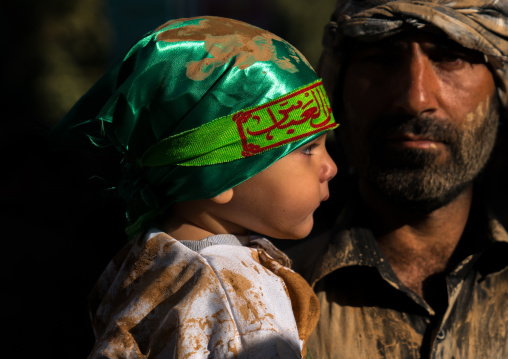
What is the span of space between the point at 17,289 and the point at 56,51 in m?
3.89

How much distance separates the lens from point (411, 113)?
10.4 ft

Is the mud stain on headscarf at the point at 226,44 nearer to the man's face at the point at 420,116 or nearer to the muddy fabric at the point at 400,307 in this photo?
the man's face at the point at 420,116

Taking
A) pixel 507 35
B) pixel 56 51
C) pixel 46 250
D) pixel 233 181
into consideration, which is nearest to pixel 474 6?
pixel 507 35

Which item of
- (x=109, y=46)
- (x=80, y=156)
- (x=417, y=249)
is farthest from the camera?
(x=109, y=46)

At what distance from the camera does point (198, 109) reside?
2088 mm

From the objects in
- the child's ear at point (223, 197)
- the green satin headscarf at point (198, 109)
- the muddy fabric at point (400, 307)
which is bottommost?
the muddy fabric at point (400, 307)

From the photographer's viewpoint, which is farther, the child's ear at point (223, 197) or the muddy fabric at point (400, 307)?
the muddy fabric at point (400, 307)

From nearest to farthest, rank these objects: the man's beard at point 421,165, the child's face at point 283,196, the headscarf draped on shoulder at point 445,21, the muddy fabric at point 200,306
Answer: the muddy fabric at point 200,306 < the child's face at point 283,196 < the headscarf draped on shoulder at point 445,21 < the man's beard at point 421,165

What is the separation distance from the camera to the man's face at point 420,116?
10.5 feet

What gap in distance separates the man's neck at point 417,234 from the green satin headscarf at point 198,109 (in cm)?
135

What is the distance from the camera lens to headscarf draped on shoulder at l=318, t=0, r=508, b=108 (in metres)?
3.13

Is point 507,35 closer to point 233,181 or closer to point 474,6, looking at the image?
point 474,6

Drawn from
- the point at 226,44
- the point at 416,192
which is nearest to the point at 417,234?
the point at 416,192

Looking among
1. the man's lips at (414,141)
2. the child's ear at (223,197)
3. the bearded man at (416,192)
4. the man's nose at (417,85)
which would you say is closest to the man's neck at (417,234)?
the bearded man at (416,192)
